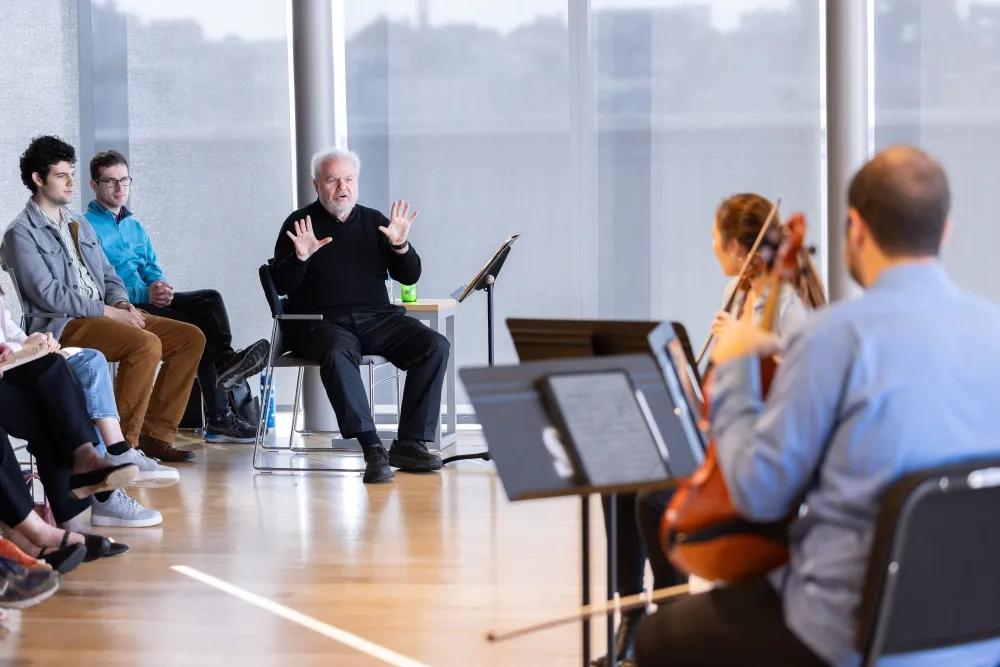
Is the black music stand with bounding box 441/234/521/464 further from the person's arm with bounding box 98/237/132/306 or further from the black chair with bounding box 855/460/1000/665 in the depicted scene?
the black chair with bounding box 855/460/1000/665

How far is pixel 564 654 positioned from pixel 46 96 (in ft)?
15.3

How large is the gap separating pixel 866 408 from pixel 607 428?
52 centimetres

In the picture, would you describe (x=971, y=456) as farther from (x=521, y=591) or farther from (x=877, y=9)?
(x=877, y=9)

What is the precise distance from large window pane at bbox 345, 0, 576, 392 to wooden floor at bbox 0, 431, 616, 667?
61.5 inches

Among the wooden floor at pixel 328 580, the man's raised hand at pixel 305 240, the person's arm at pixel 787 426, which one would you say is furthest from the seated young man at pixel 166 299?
the person's arm at pixel 787 426

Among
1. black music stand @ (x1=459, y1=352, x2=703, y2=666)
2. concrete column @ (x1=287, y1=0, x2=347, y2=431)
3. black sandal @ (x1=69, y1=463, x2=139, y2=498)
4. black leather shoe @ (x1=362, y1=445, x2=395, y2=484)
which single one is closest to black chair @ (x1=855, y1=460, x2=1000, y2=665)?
black music stand @ (x1=459, y1=352, x2=703, y2=666)

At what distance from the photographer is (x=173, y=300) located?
586cm

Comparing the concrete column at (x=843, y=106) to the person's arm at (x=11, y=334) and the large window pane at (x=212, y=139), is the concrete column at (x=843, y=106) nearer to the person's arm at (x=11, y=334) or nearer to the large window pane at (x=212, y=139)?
the large window pane at (x=212, y=139)

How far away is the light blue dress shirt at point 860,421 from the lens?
4.73ft

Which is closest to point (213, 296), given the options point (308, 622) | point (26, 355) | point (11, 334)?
point (11, 334)

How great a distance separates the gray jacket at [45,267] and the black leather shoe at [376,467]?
49.3 inches

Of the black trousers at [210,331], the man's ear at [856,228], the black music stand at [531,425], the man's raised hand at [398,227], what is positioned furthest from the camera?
the black trousers at [210,331]

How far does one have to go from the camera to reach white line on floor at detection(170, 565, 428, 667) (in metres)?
2.82

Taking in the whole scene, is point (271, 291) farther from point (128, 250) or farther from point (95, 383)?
point (95, 383)
